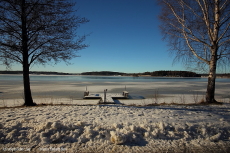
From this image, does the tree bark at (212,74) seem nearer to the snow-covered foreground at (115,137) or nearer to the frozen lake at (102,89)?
the snow-covered foreground at (115,137)

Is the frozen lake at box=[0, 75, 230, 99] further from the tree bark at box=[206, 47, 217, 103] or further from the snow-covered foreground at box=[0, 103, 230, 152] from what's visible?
the snow-covered foreground at box=[0, 103, 230, 152]

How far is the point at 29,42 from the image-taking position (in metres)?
7.26

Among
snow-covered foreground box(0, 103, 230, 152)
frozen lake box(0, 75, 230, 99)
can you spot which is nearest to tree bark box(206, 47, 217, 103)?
snow-covered foreground box(0, 103, 230, 152)

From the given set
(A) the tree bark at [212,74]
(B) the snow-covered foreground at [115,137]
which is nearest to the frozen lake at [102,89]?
(A) the tree bark at [212,74]

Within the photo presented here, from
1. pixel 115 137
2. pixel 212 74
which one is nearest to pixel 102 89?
pixel 212 74

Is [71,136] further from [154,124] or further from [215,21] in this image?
[215,21]

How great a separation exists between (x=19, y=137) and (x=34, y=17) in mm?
5043

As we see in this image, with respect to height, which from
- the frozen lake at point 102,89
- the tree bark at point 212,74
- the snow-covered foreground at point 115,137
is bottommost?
the frozen lake at point 102,89

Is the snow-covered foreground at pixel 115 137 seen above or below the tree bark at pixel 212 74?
below

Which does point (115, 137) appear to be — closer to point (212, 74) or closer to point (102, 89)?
point (212, 74)

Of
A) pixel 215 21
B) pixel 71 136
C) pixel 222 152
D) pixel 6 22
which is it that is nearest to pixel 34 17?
pixel 6 22

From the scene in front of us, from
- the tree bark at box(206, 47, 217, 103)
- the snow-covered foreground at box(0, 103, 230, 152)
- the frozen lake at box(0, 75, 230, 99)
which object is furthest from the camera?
the frozen lake at box(0, 75, 230, 99)

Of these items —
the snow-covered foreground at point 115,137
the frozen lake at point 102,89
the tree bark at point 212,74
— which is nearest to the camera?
the snow-covered foreground at point 115,137

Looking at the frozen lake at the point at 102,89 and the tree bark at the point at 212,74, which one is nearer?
the tree bark at the point at 212,74
